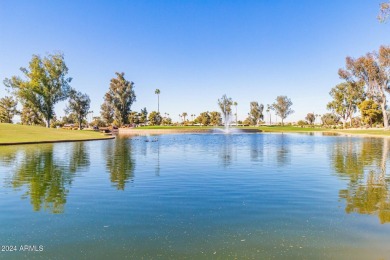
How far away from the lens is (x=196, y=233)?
826 cm

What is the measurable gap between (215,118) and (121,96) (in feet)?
232

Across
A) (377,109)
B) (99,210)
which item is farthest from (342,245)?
(377,109)

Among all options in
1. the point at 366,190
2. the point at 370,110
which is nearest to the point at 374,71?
the point at 370,110

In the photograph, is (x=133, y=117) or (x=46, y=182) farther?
(x=133, y=117)

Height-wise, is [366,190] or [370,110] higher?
[370,110]

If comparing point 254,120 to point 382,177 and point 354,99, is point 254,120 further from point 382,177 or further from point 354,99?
point 382,177

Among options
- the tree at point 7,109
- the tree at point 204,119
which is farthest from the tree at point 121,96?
the tree at point 204,119

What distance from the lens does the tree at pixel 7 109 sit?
119 metres

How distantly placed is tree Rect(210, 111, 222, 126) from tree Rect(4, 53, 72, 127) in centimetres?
11159

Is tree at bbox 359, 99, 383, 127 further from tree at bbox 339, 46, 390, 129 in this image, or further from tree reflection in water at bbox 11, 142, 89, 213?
tree reflection in water at bbox 11, 142, 89, 213

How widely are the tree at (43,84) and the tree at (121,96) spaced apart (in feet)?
153

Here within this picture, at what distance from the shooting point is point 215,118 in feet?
620

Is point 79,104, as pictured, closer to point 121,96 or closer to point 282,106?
point 121,96

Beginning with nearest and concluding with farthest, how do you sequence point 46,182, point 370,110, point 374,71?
point 46,182, point 374,71, point 370,110
